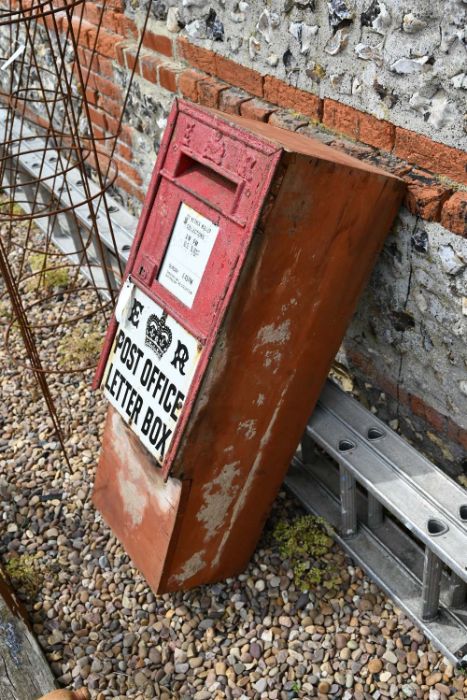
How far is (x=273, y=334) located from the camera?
228 cm

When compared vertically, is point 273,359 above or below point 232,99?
below

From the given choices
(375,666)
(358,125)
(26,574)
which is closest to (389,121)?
(358,125)

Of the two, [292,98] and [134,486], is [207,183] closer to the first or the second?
[292,98]

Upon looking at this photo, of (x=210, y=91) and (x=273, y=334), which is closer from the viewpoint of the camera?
(x=273, y=334)

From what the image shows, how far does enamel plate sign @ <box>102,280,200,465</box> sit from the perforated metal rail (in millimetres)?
667

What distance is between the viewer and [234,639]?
107 inches

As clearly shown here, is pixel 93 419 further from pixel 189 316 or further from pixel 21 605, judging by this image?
pixel 189 316

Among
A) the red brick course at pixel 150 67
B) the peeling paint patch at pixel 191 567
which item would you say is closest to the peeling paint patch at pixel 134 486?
the peeling paint patch at pixel 191 567

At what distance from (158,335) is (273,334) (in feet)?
1.41

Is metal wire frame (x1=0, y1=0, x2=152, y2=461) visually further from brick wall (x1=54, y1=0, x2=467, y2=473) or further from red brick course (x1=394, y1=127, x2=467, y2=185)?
red brick course (x1=394, y1=127, x2=467, y2=185)

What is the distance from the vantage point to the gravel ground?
257cm

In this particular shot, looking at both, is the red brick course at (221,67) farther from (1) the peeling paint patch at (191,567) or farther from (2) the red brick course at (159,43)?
(1) the peeling paint patch at (191,567)

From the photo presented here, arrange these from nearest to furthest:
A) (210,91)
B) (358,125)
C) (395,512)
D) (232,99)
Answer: (395,512)
(358,125)
(232,99)
(210,91)

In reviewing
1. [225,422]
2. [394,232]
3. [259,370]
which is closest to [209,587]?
[225,422]
